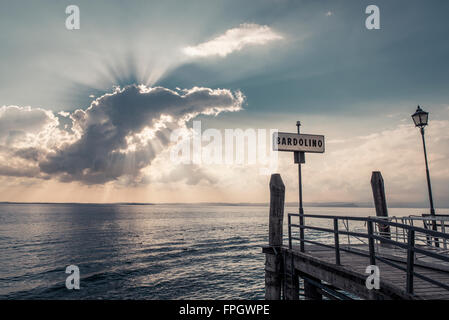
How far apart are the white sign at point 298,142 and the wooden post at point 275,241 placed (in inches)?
41.5

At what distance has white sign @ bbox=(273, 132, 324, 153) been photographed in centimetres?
868

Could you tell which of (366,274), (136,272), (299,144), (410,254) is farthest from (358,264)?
(136,272)

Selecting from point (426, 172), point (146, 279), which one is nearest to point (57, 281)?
point (146, 279)

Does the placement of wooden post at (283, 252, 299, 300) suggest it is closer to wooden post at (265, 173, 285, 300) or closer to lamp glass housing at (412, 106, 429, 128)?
wooden post at (265, 173, 285, 300)

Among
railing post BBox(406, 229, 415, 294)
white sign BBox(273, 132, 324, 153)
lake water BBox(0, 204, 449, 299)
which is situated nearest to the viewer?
railing post BBox(406, 229, 415, 294)

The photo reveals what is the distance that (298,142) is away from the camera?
29.1ft

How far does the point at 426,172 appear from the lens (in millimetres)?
11656

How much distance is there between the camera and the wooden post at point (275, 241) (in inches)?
334

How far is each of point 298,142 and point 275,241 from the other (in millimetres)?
3306

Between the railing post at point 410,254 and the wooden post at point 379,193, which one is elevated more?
the wooden post at point 379,193

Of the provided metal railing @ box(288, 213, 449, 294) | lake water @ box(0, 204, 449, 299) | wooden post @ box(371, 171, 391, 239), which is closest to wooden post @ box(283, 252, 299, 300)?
metal railing @ box(288, 213, 449, 294)

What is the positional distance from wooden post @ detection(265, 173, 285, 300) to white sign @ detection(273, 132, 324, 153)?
1055 mm

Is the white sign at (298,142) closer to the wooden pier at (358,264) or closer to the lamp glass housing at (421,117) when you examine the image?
the wooden pier at (358,264)

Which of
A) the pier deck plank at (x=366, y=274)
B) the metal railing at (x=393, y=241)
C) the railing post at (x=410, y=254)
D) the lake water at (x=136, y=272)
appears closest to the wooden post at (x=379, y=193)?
the metal railing at (x=393, y=241)
